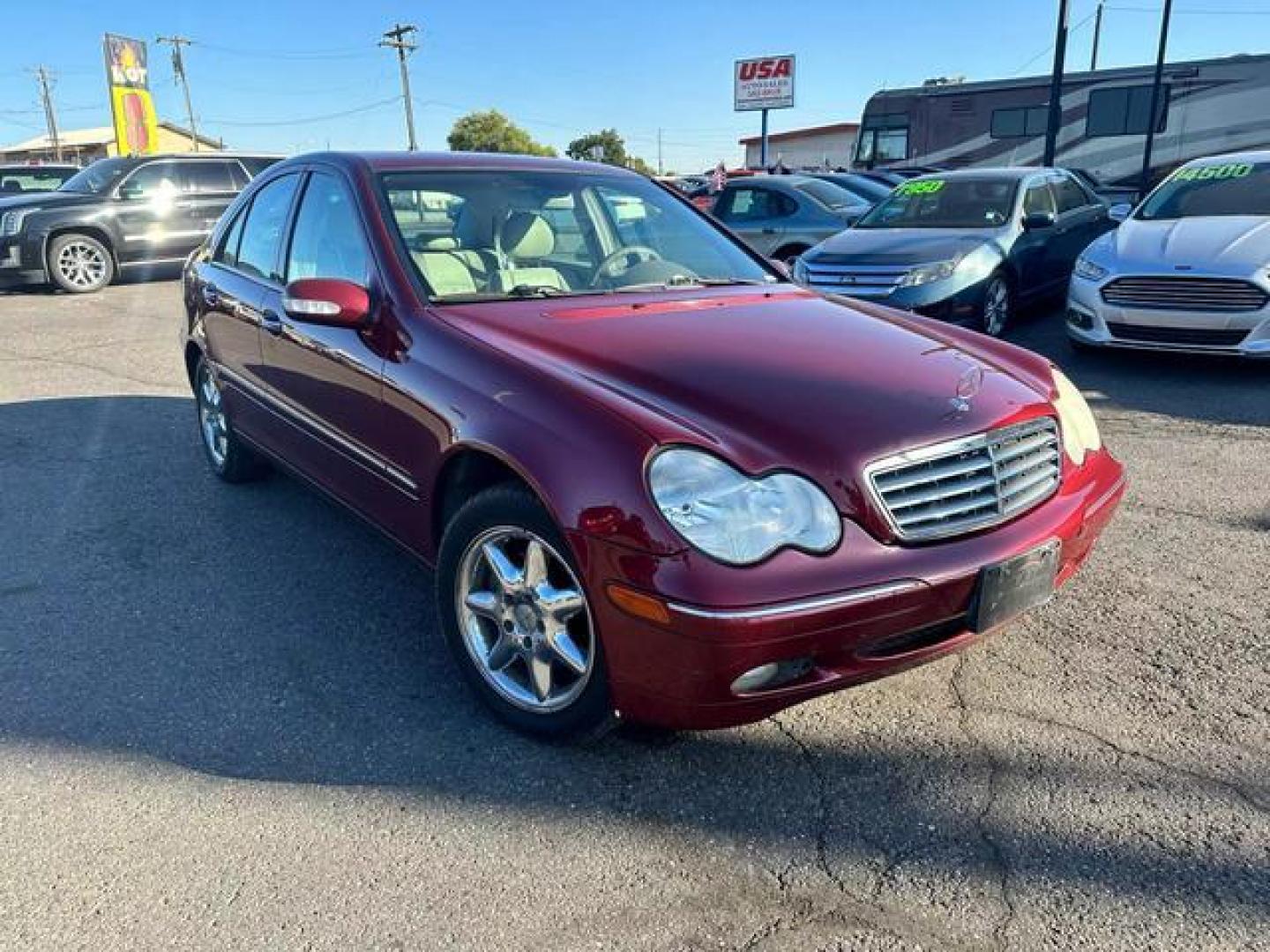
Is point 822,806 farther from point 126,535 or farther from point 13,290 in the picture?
point 13,290

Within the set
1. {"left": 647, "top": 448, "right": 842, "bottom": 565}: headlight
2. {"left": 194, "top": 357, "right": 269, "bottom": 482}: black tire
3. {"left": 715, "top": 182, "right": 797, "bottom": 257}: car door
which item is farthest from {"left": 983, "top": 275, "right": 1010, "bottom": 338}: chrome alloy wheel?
{"left": 647, "top": 448, "right": 842, "bottom": 565}: headlight

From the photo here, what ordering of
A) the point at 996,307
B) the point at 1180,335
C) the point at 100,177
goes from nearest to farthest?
the point at 1180,335, the point at 996,307, the point at 100,177

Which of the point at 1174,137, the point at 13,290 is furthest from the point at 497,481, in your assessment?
the point at 1174,137

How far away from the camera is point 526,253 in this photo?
135 inches

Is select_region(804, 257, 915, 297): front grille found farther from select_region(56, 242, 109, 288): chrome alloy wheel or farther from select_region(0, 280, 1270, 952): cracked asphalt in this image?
select_region(56, 242, 109, 288): chrome alloy wheel

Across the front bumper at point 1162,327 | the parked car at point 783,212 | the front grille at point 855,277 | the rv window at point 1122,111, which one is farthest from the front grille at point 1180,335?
the rv window at point 1122,111

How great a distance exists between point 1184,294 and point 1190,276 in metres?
0.12

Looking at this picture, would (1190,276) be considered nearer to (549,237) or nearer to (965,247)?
(965,247)

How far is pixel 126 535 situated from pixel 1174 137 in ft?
70.1

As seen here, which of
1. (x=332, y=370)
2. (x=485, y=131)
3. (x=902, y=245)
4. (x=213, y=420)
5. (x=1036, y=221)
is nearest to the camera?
(x=332, y=370)

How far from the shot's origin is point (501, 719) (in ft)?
8.73

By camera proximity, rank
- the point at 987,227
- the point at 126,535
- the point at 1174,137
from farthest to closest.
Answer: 1. the point at 1174,137
2. the point at 987,227
3. the point at 126,535

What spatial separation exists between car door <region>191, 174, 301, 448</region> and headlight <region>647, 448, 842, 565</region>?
2.33 metres

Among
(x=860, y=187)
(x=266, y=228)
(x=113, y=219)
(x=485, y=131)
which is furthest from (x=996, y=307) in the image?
(x=485, y=131)
